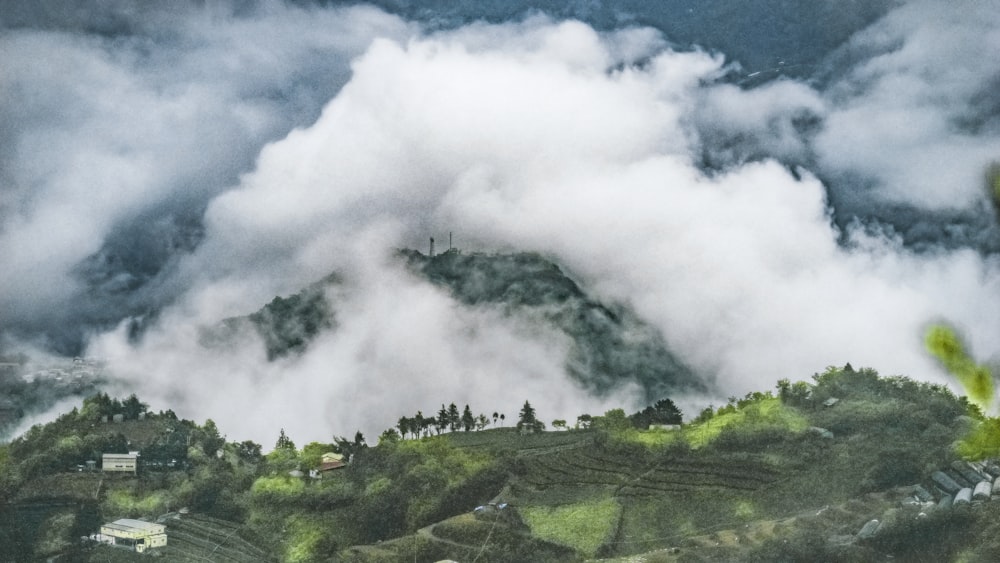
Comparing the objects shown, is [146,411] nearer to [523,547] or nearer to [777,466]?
[523,547]

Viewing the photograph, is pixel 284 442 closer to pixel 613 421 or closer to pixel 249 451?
pixel 249 451

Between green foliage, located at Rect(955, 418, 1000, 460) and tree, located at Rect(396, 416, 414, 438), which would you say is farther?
tree, located at Rect(396, 416, 414, 438)

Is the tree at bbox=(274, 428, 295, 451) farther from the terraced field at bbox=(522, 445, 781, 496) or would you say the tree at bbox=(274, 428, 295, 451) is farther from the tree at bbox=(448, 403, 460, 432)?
the terraced field at bbox=(522, 445, 781, 496)

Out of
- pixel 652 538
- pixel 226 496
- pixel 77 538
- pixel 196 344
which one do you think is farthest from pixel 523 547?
pixel 77 538

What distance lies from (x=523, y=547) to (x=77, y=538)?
4457mm

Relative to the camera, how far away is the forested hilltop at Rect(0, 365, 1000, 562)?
8.47 metres

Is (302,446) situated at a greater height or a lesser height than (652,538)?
greater

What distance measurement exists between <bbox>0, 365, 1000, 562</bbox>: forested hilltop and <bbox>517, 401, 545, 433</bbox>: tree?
0.02 metres

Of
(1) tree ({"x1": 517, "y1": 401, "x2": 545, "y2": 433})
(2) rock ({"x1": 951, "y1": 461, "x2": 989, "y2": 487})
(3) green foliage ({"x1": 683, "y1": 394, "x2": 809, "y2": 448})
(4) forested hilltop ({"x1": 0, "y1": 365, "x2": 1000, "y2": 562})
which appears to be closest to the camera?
(2) rock ({"x1": 951, "y1": 461, "x2": 989, "y2": 487})

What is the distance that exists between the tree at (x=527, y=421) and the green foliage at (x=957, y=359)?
395cm

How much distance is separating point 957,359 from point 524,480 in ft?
14.6

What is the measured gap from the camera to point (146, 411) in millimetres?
9547

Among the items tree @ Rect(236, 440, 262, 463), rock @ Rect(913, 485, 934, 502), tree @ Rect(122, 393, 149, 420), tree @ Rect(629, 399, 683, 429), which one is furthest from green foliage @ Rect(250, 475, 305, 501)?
rock @ Rect(913, 485, 934, 502)

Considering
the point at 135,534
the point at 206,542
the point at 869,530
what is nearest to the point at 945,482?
the point at 869,530
